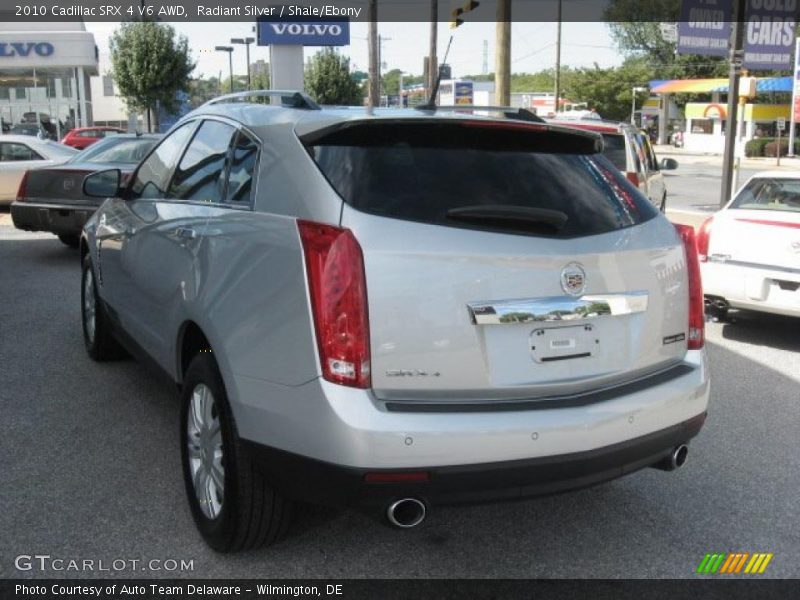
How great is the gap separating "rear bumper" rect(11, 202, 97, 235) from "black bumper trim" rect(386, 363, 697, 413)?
8618 millimetres

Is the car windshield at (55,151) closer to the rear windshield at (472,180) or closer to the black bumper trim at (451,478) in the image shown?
the rear windshield at (472,180)

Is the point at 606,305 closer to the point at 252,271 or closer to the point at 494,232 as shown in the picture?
the point at 494,232

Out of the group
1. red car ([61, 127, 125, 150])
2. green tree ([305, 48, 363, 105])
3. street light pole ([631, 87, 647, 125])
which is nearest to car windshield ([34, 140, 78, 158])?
red car ([61, 127, 125, 150])

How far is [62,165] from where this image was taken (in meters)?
11.0

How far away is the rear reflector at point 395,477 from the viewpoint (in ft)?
9.25

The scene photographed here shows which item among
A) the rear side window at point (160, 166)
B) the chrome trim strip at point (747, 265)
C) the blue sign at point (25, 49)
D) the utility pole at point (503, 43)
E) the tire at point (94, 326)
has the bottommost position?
the tire at point (94, 326)

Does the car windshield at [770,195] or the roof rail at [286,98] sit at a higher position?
the roof rail at [286,98]

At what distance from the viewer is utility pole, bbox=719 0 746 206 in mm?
14070

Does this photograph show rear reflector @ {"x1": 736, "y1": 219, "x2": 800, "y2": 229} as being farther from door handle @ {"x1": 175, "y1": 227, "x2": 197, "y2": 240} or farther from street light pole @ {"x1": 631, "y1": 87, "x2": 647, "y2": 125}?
street light pole @ {"x1": 631, "y1": 87, "x2": 647, "y2": 125}

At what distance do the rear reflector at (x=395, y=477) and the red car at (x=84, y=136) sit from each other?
26355 millimetres

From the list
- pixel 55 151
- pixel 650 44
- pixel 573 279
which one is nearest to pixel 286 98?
pixel 573 279

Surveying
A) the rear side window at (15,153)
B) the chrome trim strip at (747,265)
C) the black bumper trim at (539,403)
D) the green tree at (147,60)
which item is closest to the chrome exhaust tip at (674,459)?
the black bumper trim at (539,403)

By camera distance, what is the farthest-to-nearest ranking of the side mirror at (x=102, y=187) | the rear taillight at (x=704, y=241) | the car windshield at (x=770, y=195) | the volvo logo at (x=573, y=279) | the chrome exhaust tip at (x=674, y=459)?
the car windshield at (x=770, y=195), the rear taillight at (x=704, y=241), the side mirror at (x=102, y=187), the chrome exhaust tip at (x=674, y=459), the volvo logo at (x=573, y=279)
